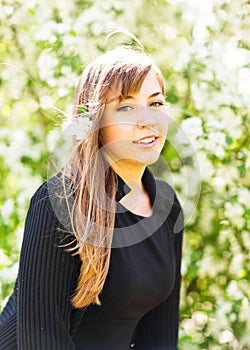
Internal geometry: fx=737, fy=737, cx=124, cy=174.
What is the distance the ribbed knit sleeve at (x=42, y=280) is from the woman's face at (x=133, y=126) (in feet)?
0.67

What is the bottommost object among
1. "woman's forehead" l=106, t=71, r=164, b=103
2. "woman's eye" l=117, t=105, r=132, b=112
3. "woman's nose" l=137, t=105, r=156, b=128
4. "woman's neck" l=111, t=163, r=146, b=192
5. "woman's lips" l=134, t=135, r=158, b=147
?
"woman's neck" l=111, t=163, r=146, b=192

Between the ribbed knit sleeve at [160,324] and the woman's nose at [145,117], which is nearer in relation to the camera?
the woman's nose at [145,117]

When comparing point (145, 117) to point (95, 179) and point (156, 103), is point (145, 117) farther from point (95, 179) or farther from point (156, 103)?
point (95, 179)

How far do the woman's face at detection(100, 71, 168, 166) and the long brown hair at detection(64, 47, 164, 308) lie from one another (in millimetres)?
18

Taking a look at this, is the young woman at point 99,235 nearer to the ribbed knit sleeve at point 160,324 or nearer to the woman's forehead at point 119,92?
the woman's forehead at point 119,92

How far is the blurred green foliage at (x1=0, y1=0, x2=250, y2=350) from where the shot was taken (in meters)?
2.63

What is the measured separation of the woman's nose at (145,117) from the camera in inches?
67.6

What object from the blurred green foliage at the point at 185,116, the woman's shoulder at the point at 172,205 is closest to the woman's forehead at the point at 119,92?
the woman's shoulder at the point at 172,205

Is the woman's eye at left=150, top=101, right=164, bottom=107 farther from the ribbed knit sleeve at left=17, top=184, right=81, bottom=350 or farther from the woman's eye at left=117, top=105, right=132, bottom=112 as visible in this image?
the ribbed knit sleeve at left=17, top=184, right=81, bottom=350

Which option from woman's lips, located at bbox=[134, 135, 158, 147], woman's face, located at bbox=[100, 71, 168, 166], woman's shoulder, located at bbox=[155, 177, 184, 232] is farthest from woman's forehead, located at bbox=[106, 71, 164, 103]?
woman's shoulder, located at bbox=[155, 177, 184, 232]

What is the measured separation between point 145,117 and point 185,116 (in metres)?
1.12

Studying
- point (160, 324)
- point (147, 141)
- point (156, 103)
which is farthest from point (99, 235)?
point (160, 324)

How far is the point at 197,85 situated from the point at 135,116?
3.51ft

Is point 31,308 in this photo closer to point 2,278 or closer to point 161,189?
point 161,189
